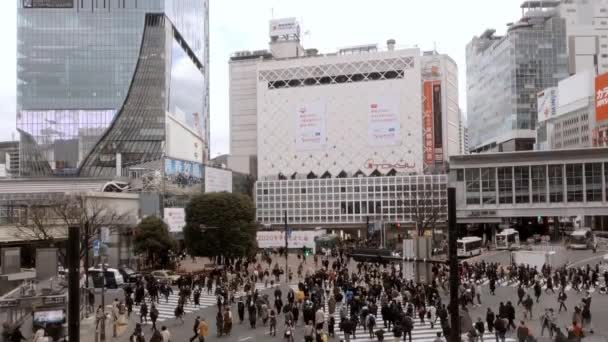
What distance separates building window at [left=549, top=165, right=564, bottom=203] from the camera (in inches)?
2789

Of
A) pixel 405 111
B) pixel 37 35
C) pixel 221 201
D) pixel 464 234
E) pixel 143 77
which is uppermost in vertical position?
pixel 37 35

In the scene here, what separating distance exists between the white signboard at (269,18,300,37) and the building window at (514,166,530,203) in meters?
67.4

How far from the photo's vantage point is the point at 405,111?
298ft

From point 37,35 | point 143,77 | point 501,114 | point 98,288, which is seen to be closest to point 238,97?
point 143,77

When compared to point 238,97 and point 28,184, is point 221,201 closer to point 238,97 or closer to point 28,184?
point 28,184

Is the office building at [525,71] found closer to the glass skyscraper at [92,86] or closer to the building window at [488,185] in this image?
the building window at [488,185]

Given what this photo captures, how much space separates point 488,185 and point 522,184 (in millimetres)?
3818

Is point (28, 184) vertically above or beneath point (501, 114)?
beneath

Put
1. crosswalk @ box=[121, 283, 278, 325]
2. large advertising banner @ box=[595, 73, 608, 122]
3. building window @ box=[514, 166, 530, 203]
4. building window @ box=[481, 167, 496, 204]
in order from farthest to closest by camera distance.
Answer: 1. large advertising banner @ box=[595, 73, 608, 122]
2. building window @ box=[481, 167, 496, 204]
3. building window @ box=[514, 166, 530, 203]
4. crosswalk @ box=[121, 283, 278, 325]

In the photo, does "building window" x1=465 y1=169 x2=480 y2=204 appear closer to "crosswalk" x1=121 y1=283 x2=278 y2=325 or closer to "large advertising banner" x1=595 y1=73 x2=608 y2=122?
"large advertising banner" x1=595 y1=73 x2=608 y2=122

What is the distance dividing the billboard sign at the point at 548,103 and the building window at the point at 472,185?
48.4m

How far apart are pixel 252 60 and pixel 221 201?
78502 mm

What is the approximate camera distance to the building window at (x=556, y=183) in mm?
70844

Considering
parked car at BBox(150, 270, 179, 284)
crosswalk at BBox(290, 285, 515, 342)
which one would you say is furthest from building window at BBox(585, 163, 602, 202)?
crosswalk at BBox(290, 285, 515, 342)
